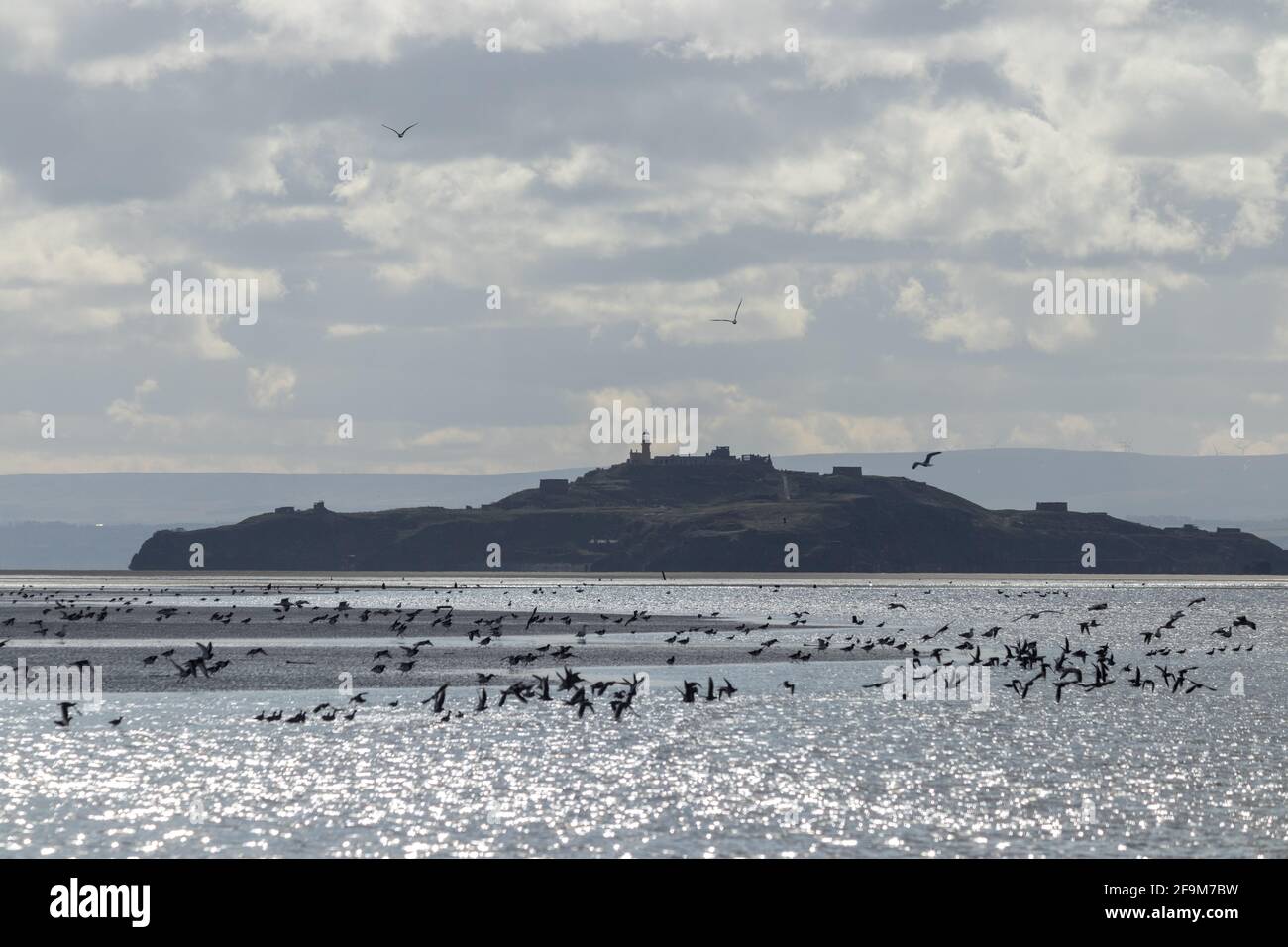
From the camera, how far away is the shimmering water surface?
3750 cm

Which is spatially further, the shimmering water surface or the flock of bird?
the flock of bird

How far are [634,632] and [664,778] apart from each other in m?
74.3

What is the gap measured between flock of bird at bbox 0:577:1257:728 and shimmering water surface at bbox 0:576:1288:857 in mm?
1472

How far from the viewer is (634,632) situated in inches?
4751

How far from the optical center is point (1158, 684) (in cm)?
7956

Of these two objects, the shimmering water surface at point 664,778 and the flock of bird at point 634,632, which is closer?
the shimmering water surface at point 664,778

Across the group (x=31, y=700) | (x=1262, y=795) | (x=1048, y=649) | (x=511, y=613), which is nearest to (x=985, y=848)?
(x=1262, y=795)

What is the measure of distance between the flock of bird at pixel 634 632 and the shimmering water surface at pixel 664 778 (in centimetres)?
147

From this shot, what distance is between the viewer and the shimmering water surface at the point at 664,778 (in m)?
37.5

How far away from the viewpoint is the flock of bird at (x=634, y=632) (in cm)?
6800

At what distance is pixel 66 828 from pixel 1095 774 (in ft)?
88.7
